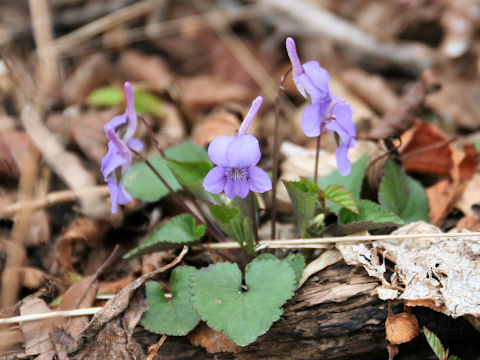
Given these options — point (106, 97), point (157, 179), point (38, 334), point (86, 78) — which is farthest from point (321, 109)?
point (86, 78)

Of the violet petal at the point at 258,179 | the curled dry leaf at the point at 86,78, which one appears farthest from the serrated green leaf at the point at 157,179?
the curled dry leaf at the point at 86,78

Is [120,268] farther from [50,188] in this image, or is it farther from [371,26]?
[371,26]

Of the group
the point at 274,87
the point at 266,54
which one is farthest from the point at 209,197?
the point at 266,54

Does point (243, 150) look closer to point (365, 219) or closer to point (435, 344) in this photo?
point (365, 219)

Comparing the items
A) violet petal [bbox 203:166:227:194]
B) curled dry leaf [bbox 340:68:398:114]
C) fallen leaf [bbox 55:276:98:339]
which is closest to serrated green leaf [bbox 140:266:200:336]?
fallen leaf [bbox 55:276:98:339]

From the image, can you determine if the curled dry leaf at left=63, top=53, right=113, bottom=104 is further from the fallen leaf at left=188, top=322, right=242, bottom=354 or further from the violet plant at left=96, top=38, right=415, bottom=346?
the fallen leaf at left=188, top=322, right=242, bottom=354

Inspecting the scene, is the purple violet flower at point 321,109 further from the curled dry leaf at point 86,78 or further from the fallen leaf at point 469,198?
the curled dry leaf at point 86,78
